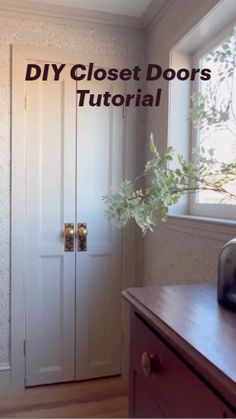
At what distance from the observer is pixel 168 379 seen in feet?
2.52

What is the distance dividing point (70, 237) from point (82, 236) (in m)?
0.08

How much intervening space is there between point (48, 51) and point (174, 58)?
76 centimetres

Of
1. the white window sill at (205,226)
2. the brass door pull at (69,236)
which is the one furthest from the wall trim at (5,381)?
the white window sill at (205,226)

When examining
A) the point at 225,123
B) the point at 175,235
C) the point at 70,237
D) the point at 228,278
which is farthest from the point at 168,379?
the point at 70,237

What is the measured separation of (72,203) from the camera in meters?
2.17

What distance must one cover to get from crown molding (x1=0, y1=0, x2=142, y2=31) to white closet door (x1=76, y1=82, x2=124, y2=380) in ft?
1.22

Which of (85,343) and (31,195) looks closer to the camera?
(31,195)

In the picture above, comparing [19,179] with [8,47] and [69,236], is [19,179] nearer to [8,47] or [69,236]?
[69,236]

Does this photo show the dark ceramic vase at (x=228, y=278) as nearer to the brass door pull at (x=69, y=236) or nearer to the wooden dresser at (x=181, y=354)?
the wooden dresser at (x=181, y=354)

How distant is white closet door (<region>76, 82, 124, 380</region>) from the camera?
2.19 m

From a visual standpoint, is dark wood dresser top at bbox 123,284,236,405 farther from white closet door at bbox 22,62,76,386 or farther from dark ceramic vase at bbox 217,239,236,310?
white closet door at bbox 22,62,76,386

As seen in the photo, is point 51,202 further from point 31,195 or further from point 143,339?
point 143,339

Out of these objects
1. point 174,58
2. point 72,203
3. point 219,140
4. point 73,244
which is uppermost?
point 174,58

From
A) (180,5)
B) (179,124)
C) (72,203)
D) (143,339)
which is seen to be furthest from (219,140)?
(143,339)
